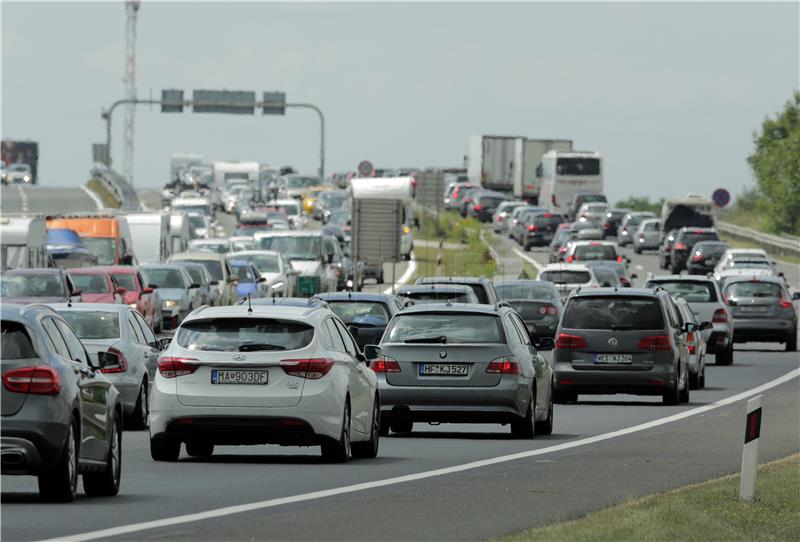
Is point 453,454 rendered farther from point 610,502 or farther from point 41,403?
point 41,403

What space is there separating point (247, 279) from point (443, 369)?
95.0 ft

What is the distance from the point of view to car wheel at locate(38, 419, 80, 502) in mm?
13969

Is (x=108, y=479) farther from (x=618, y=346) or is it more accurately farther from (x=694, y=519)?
(x=618, y=346)

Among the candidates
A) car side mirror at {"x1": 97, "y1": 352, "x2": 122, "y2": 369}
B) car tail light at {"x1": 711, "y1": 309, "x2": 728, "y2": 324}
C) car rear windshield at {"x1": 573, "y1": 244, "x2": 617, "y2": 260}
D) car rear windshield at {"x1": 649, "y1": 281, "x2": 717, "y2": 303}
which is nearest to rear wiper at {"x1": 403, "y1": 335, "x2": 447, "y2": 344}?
car side mirror at {"x1": 97, "y1": 352, "x2": 122, "y2": 369}

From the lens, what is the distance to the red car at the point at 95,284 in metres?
39.8

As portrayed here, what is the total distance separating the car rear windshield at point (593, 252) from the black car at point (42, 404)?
167 ft

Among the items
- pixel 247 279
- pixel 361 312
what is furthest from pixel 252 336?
pixel 247 279

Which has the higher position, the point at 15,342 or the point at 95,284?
the point at 15,342

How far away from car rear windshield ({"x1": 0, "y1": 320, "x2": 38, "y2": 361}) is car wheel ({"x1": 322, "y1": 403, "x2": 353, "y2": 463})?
4.64 m

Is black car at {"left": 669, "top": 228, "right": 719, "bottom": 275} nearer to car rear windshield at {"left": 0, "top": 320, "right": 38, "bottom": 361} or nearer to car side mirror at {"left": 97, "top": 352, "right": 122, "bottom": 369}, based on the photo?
car side mirror at {"left": 97, "top": 352, "right": 122, "bottom": 369}

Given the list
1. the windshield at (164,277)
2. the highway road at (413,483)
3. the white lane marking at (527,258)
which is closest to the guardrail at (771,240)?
the white lane marking at (527,258)

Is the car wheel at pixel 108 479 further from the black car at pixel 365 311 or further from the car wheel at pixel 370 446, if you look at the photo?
the black car at pixel 365 311

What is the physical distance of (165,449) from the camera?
1848cm

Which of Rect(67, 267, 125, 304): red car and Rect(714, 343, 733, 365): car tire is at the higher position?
Rect(67, 267, 125, 304): red car
